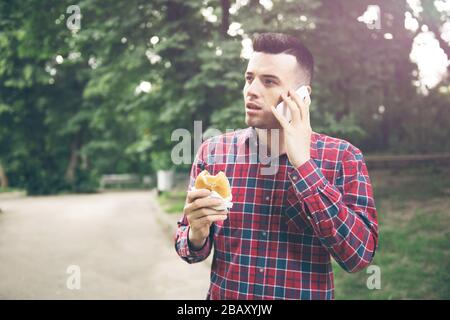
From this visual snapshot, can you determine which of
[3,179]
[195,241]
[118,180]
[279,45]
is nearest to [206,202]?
[195,241]

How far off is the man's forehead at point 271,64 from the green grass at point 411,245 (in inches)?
145

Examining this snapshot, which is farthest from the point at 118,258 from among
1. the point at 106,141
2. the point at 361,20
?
A: the point at 106,141

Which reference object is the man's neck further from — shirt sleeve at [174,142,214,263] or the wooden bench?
the wooden bench

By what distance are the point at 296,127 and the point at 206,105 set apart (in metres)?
7.39

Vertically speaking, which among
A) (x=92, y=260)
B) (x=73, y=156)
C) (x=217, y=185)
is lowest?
(x=92, y=260)

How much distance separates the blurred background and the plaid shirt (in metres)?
3.38

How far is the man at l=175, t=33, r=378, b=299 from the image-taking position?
1.56m

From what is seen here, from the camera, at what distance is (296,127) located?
1.50 metres

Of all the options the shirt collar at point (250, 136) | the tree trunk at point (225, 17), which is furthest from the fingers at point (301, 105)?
the tree trunk at point (225, 17)

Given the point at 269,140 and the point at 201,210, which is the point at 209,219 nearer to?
the point at 201,210

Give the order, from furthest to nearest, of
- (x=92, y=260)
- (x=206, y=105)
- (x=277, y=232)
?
(x=206, y=105) → (x=92, y=260) → (x=277, y=232)

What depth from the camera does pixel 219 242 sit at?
1876mm
